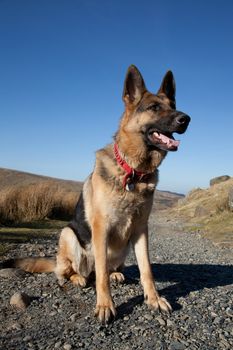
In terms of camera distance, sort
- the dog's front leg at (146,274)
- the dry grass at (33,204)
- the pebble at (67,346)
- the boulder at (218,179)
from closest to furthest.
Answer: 1. the pebble at (67,346)
2. the dog's front leg at (146,274)
3. the dry grass at (33,204)
4. the boulder at (218,179)

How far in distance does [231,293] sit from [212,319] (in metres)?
1.15

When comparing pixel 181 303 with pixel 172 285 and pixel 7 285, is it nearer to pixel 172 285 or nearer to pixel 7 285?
pixel 172 285

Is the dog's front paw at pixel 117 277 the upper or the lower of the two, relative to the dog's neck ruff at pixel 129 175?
lower

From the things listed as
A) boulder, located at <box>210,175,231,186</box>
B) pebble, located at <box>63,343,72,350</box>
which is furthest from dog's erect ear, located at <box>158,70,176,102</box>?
boulder, located at <box>210,175,231,186</box>

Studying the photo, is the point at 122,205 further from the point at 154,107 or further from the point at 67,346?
the point at 67,346

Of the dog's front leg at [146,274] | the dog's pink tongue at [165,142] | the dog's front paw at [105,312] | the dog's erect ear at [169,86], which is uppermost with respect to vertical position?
the dog's erect ear at [169,86]

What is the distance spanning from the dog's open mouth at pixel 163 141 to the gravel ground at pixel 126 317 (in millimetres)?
1913

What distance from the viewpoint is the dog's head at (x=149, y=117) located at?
4477mm

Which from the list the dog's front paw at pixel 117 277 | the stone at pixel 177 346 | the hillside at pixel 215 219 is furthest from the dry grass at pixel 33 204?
the stone at pixel 177 346

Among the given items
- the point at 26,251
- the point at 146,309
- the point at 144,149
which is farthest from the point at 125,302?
the point at 26,251

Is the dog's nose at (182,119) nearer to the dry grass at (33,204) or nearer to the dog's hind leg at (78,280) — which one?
the dog's hind leg at (78,280)

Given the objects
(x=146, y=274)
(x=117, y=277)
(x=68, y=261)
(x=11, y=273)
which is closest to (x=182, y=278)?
(x=117, y=277)

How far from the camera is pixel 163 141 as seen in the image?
458cm

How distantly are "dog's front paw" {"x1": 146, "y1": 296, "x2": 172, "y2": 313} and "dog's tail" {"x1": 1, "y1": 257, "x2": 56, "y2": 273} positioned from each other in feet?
5.84
